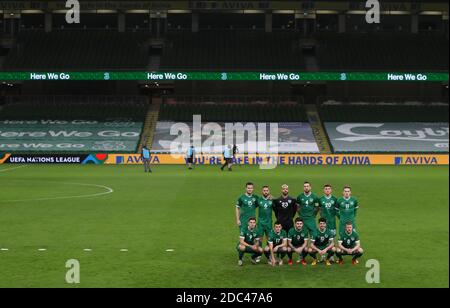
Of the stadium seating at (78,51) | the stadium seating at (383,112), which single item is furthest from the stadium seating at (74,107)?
the stadium seating at (383,112)

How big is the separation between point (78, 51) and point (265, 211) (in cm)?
5333

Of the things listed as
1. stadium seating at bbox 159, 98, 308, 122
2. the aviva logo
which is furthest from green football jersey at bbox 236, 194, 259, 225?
stadium seating at bbox 159, 98, 308, 122

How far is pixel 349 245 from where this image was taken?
13.7 m

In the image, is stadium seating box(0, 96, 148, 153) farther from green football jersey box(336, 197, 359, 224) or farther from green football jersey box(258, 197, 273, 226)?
green football jersey box(336, 197, 359, 224)

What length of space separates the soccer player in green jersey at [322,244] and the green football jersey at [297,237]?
23 cm

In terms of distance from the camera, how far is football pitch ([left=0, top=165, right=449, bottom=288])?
40.7ft

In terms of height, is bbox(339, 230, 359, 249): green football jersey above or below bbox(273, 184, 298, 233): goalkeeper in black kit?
below

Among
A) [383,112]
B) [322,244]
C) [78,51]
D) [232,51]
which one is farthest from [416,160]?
[322,244]

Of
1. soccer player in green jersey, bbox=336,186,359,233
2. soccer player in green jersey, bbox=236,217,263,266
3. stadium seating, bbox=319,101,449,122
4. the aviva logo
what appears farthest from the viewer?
stadium seating, bbox=319,101,449,122

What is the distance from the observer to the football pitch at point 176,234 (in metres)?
12.4

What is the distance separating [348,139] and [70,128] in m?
25.8

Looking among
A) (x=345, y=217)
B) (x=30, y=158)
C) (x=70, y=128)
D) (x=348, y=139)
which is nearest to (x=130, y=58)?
(x=70, y=128)

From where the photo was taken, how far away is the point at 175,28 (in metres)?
67.6

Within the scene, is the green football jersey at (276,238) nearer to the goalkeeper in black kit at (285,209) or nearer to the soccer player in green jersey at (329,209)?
the goalkeeper in black kit at (285,209)
